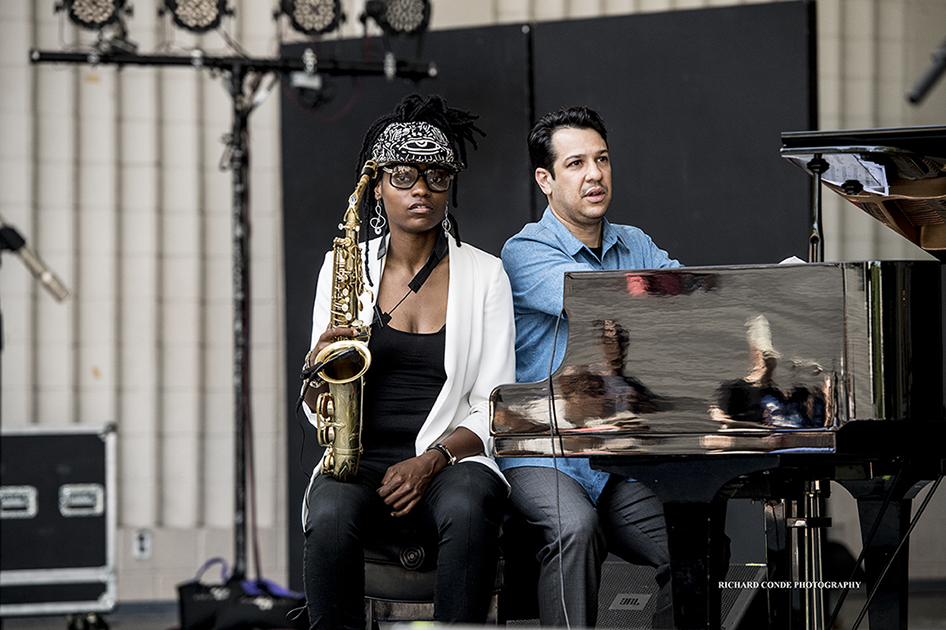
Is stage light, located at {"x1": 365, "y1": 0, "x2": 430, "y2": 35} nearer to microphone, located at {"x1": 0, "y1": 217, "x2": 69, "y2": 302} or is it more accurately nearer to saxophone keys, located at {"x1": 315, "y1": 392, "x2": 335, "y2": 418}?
microphone, located at {"x1": 0, "y1": 217, "x2": 69, "y2": 302}

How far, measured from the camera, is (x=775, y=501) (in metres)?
2.77

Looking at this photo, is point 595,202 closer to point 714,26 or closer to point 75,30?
point 714,26

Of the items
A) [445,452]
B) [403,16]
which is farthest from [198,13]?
[445,452]

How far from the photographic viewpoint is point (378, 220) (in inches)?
123

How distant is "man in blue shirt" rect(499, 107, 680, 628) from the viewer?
257 cm

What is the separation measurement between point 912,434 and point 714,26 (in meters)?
2.85

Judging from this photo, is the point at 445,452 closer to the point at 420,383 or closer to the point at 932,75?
the point at 420,383

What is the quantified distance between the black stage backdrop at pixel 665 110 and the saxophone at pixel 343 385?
1762 mm

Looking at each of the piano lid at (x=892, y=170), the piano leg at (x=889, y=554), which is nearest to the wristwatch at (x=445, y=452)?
the piano leg at (x=889, y=554)

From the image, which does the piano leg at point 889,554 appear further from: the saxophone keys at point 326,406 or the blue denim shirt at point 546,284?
the saxophone keys at point 326,406

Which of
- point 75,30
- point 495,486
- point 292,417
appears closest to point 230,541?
point 292,417

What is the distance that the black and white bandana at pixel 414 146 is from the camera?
2.83 m

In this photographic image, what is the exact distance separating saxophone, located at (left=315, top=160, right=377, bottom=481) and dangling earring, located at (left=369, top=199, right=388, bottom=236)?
1.02 feet

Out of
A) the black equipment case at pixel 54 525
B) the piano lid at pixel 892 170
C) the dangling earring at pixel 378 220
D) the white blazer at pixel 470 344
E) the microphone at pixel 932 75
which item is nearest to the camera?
the microphone at pixel 932 75
